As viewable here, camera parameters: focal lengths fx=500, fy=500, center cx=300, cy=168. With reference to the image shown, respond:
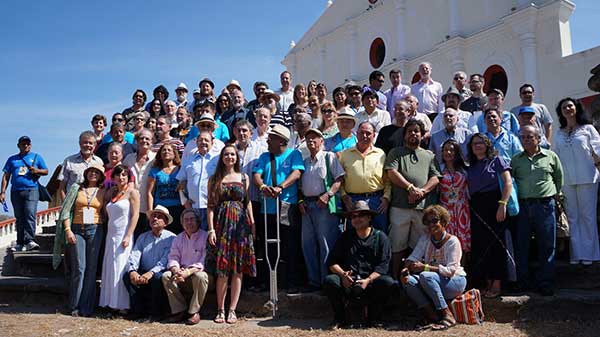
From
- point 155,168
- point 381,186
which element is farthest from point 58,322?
point 381,186

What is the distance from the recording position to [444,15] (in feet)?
60.0

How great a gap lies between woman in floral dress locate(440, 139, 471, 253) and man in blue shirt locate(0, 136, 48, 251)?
6.41m

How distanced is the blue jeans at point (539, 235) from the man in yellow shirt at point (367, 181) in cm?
143

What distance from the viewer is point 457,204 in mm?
5395

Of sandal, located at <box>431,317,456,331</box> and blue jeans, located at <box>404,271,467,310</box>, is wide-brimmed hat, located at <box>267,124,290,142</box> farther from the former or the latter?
sandal, located at <box>431,317,456,331</box>

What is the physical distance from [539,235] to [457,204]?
89cm

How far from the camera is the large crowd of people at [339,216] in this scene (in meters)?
5.09

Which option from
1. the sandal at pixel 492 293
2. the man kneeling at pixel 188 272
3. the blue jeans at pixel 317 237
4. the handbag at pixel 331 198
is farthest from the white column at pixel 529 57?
the man kneeling at pixel 188 272

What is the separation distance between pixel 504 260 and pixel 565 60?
11.2 meters

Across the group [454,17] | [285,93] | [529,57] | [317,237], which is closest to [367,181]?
[317,237]

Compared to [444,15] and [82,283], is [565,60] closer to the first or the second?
[444,15]

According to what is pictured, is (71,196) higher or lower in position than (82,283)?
higher

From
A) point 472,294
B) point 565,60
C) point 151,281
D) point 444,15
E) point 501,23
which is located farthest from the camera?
point 444,15

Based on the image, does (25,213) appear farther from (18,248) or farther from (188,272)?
(188,272)
